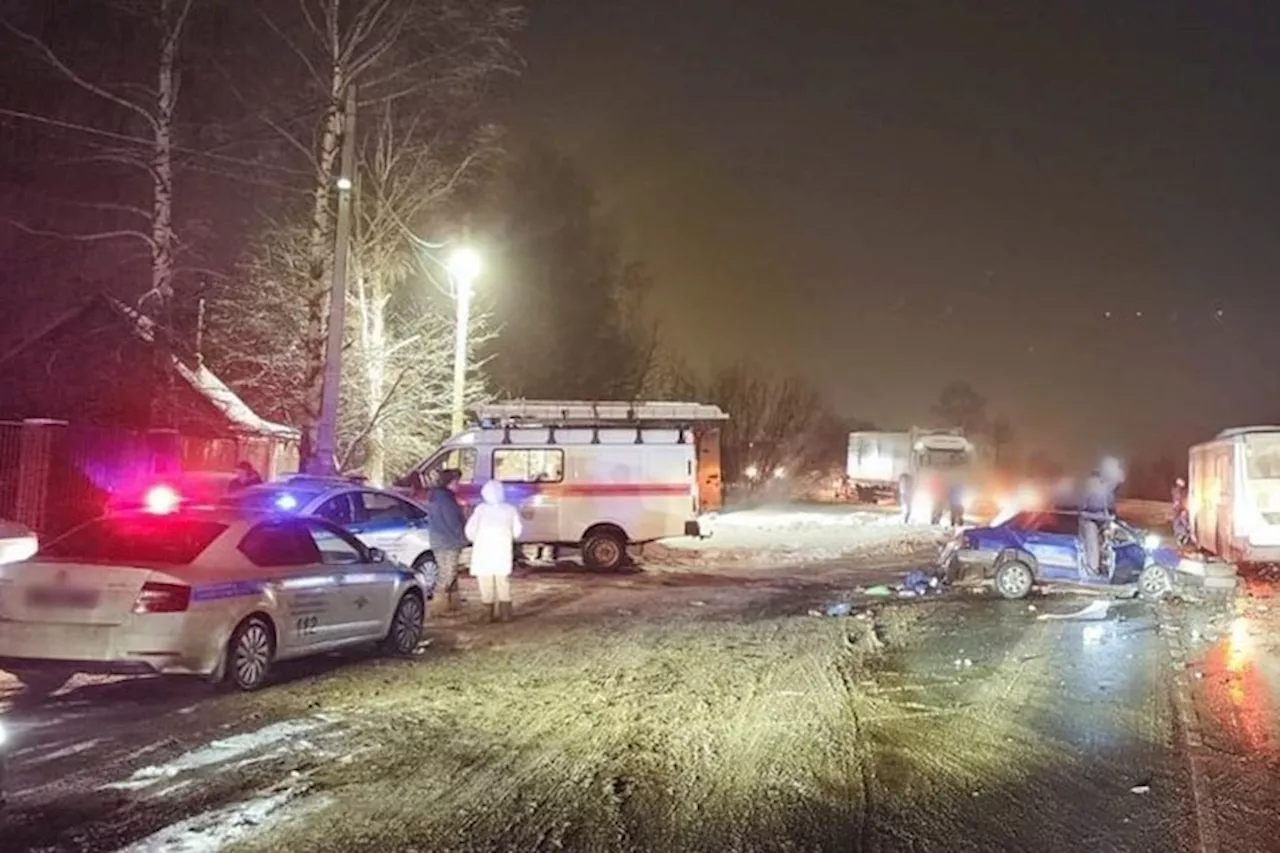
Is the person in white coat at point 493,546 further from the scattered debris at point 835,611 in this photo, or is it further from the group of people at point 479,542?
the scattered debris at point 835,611

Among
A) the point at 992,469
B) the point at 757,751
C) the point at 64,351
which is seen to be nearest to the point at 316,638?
the point at 757,751

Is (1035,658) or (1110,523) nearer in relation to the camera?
(1035,658)

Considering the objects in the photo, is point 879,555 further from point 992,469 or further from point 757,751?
point 992,469

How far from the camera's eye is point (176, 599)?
30.9 ft

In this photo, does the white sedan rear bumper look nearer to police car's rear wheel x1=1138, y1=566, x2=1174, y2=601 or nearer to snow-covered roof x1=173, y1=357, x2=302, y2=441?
police car's rear wheel x1=1138, y1=566, x2=1174, y2=601

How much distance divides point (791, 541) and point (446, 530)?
16.5 meters

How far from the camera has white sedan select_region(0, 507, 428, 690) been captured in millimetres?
9320

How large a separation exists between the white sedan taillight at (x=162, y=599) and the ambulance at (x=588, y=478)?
13.5 m

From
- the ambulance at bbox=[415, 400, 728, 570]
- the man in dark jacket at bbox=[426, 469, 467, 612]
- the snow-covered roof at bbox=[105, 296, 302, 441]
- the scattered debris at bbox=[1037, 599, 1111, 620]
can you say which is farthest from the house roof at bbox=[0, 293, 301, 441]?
the scattered debris at bbox=[1037, 599, 1111, 620]

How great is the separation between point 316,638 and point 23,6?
54.3 ft

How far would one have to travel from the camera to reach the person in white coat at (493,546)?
14.9m

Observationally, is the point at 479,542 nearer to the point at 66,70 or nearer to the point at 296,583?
the point at 296,583

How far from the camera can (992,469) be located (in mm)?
52656

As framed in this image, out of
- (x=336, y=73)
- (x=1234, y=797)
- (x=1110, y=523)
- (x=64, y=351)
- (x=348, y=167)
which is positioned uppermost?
(x=336, y=73)
